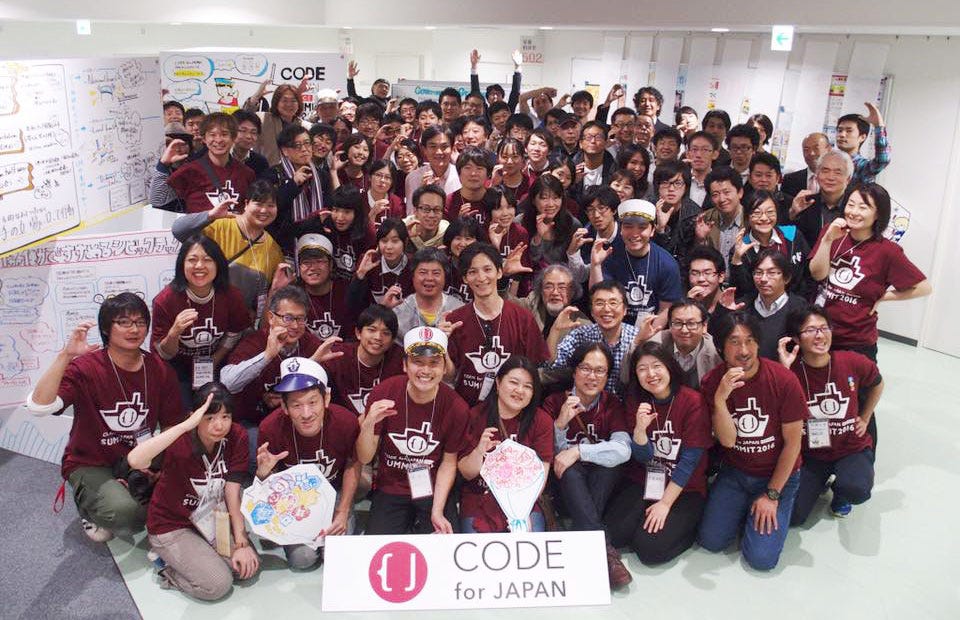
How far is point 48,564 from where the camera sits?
11.6 feet

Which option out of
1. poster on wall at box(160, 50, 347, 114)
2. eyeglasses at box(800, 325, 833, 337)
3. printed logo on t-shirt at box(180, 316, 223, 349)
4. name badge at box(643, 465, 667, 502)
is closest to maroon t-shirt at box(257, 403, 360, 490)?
printed logo on t-shirt at box(180, 316, 223, 349)

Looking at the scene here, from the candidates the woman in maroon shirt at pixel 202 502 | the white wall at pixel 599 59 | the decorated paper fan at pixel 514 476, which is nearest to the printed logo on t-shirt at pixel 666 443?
the decorated paper fan at pixel 514 476

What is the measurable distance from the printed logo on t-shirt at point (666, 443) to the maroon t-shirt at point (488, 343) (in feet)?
2.23

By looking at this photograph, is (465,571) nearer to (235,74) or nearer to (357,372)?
(357,372)

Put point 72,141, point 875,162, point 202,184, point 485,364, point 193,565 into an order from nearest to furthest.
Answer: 1. point 193,565
2. point 485,364
3. point 72,141
4. point 202,184
5. point 875,162

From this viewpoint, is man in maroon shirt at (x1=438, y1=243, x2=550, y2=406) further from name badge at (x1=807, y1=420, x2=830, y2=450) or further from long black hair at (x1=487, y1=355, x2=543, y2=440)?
name badge at (x1=807, y1=420, x2=830, y2=450)

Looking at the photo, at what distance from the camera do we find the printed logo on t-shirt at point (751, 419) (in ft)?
11.9

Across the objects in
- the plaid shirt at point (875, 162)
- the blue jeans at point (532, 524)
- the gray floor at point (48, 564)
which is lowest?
the gray floor at point (48, 564)

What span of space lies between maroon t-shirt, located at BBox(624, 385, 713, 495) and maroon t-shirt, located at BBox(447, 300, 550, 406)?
22.6 inches

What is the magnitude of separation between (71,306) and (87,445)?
1062 mm

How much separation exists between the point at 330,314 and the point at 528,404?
1326 millimetres

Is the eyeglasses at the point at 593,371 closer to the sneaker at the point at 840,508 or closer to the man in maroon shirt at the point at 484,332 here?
the man in maroon shirt at the point at 484,332

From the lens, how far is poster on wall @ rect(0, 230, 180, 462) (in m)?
4.21

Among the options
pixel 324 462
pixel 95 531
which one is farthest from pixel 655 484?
pixel 95 531
